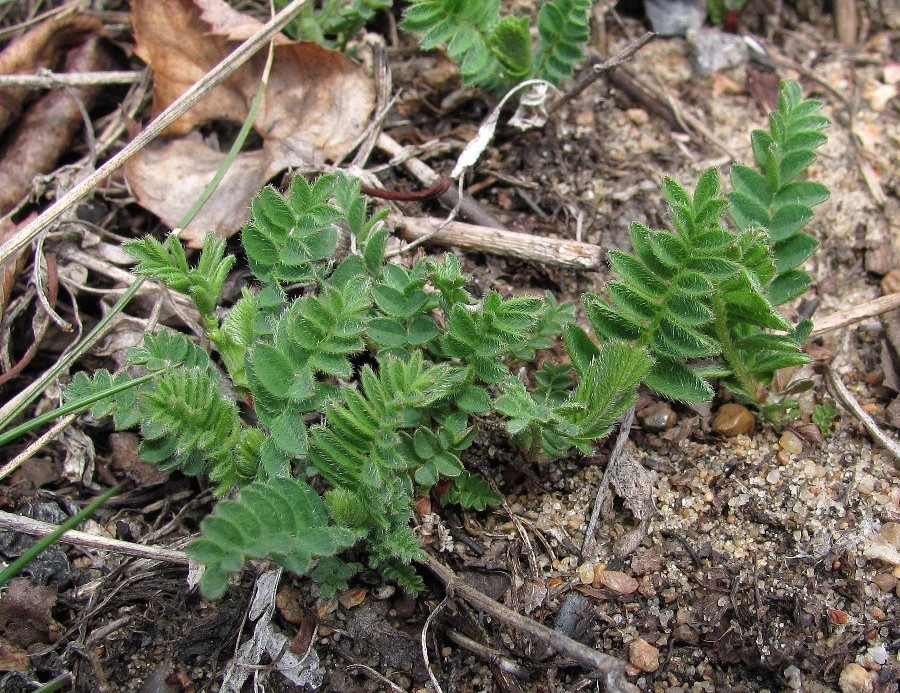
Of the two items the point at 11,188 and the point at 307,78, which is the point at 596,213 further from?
the point at 11,188

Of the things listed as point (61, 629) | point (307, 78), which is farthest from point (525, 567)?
point (307, 78)

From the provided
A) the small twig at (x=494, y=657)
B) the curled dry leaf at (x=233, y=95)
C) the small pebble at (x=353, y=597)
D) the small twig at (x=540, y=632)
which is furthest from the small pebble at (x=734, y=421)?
the curled dry leaf at (x=233, y=95)

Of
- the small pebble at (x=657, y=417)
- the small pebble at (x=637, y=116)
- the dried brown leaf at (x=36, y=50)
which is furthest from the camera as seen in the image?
the small pebble at (x=637, y=116)

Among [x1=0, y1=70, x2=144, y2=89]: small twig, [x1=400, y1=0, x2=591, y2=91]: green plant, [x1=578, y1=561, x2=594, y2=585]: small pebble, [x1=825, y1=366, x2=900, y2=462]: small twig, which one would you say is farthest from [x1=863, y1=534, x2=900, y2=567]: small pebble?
[x1=0, y1=70, x2=144, y2=89]: small twig

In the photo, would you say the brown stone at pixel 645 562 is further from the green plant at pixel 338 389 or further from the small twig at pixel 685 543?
the green plant at pixel 338 389

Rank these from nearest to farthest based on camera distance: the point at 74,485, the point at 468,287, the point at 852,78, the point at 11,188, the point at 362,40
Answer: the point at 74,485
the point at 468,287
the point at 11,188
the point at 362,40
the point at 852,78
